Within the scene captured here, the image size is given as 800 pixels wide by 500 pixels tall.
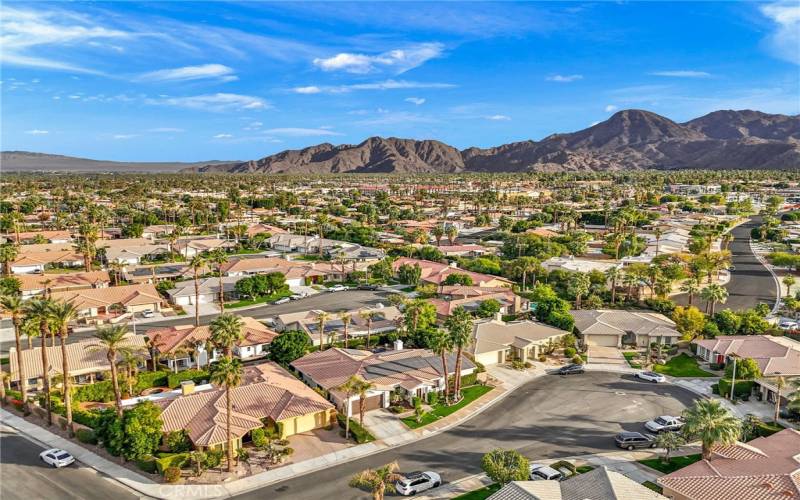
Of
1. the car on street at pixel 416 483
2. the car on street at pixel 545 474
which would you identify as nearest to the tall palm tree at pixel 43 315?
the car on street at pixel 416 483

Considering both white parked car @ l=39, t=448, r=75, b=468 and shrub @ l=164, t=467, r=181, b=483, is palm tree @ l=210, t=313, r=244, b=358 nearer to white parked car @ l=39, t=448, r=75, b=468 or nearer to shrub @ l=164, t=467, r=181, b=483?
shrub @ l=164, t=467, r=181, b=483

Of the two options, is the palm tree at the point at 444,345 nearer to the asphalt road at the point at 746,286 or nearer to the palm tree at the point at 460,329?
the palm tree at the point at 460,329

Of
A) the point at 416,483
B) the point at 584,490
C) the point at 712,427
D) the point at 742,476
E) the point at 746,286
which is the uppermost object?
the point at 712,427

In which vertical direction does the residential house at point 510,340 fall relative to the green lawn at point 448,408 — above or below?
above

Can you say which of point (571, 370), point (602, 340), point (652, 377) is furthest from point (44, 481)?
point (602, 340)

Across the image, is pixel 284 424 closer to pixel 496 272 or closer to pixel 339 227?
pixel 496 272

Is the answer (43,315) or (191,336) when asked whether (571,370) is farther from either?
(43,315)

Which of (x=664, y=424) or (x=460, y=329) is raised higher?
(x=460, y=329)
